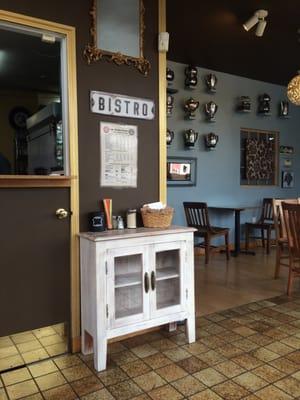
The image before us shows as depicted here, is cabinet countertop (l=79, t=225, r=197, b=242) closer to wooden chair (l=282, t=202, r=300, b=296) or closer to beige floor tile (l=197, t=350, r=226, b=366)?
beige floor tile (l=197, t=350, r=226, b=366)

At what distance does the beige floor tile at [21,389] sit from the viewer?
1871 mm

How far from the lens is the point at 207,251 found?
4812 millimetres

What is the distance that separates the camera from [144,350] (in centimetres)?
238

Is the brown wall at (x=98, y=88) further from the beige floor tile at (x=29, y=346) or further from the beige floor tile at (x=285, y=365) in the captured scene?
the beige floor tile at (x=285, y=365)

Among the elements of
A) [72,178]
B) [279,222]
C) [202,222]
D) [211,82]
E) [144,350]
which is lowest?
[144,350]

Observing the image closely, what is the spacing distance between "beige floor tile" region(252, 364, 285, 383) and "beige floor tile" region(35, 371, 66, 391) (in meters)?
1.13

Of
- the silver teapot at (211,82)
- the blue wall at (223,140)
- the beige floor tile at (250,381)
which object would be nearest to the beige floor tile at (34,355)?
the beige floor tile at (250,381)

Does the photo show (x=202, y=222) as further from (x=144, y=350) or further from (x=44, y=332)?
(x=44, y=332)

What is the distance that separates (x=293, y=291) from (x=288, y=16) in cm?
284

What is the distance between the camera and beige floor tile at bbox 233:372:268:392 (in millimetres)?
1929

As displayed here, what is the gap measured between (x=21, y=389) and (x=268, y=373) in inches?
55.2

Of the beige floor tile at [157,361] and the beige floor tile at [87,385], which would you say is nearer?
the beige floor tile at [87,385]

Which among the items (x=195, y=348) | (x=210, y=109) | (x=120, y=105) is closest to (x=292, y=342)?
(x=195, y=348)

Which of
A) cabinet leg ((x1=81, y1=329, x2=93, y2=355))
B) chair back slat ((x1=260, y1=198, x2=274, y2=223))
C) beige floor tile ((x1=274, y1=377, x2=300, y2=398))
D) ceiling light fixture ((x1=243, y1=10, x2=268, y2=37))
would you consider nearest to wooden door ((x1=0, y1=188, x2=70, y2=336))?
cabinet leg ((x1=81, y1=329, x2=93, y2=355))
